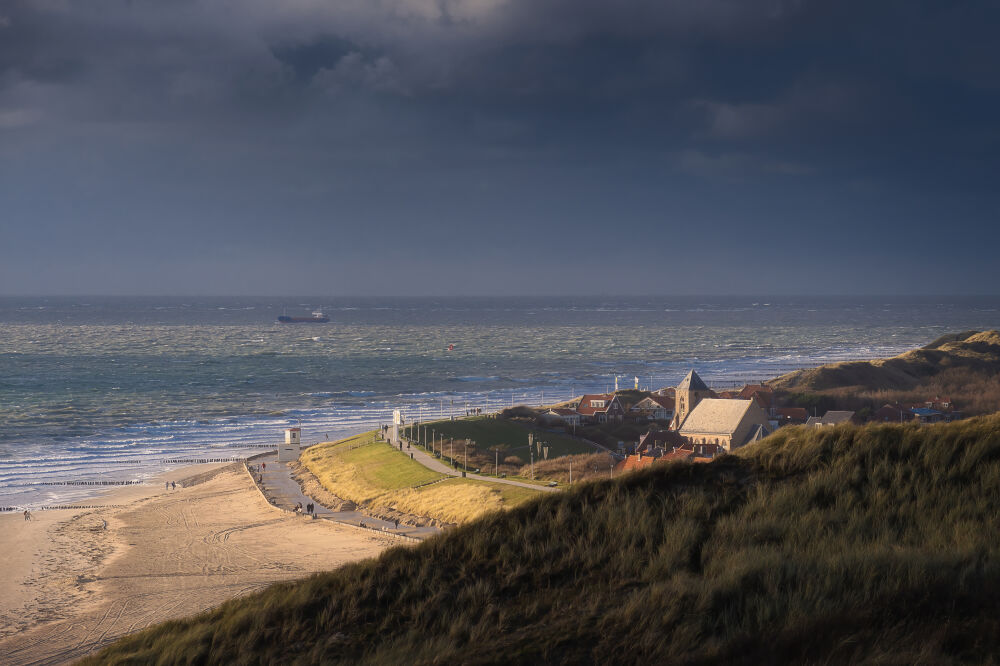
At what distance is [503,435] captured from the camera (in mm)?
62406

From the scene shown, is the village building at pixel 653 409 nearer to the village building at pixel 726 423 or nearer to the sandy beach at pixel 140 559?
the village building at pixel 726 423

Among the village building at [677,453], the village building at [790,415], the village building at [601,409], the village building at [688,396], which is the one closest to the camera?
the village building at [677,453]

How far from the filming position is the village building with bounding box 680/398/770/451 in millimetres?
54281

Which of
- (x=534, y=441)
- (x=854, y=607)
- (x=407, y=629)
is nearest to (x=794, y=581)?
(x=854, y=607)

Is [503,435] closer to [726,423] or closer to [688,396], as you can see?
[688,396]

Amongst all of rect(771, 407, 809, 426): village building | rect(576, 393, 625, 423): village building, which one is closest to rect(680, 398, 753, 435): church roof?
rect(771, 407, 809, 426): village building

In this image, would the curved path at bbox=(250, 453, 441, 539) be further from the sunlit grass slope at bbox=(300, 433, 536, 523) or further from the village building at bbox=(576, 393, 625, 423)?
the village building at bbox=(576, 393, 625, 423)

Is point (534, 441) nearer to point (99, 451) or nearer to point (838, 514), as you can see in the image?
point (99, 451)

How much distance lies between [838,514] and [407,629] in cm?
612

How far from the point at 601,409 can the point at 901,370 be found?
160 feet

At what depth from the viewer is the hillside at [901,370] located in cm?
9050

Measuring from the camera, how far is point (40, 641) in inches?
1072

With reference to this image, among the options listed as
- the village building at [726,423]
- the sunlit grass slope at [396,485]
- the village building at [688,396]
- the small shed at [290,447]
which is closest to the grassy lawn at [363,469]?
the sunlit grass slope at [396,485]

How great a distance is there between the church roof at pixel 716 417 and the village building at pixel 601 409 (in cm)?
1397
